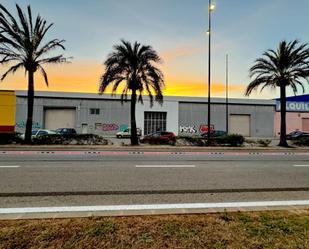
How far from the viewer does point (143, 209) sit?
4773 mm

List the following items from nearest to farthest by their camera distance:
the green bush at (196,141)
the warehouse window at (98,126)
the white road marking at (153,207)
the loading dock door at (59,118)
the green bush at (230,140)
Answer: the white road marking at (153,207) < the green bush at (196,141) < the green bush at (230,140) < the loading dock door at (59,118) < the warehouse window at (98,126)

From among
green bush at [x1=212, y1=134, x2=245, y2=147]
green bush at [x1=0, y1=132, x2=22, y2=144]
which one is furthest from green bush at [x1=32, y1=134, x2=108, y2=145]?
green bush at [x1=212, y1=134, x2=245, y2=147]

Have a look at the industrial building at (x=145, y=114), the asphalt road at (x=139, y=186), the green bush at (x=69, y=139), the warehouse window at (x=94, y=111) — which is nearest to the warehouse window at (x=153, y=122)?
the industrial building at (x=145, y=114)

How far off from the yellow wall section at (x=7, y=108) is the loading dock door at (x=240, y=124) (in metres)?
37.5

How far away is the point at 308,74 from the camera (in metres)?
23.9

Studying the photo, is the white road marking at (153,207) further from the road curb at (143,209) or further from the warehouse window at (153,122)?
the warehouse window at (153,122)

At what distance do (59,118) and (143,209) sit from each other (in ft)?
137

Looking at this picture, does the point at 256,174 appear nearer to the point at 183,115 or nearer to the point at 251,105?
the point at 183,115

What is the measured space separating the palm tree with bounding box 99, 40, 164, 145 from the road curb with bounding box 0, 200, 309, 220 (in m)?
17.8

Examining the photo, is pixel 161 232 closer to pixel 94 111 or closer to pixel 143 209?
pixel 143 209

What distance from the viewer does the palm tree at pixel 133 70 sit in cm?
2242

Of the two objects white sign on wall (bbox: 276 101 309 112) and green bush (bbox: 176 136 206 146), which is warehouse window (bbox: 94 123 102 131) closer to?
green bush (bbox: 176 136 206 146)

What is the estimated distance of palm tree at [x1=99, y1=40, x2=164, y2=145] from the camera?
22422mm

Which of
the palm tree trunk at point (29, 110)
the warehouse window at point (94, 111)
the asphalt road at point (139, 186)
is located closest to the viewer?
the asphalt road at point (139, 186)
